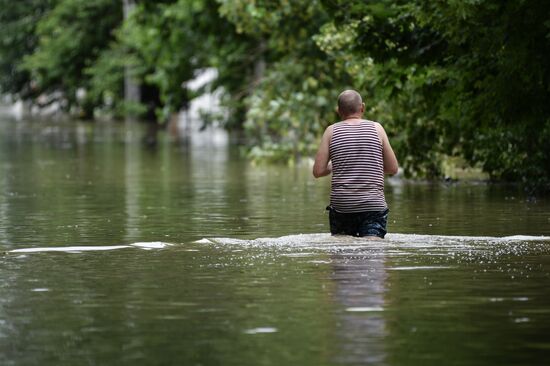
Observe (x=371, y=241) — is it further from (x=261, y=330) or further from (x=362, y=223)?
(x=261, y=330)

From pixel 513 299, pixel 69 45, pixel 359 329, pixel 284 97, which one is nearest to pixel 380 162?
pixel 513 299

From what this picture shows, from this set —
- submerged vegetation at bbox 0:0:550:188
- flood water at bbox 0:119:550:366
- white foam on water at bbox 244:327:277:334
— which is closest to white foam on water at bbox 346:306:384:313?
flood water at bbox 0:119:550:366

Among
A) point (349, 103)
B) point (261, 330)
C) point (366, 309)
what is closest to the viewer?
point (261, 330)

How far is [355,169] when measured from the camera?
46.7 feet

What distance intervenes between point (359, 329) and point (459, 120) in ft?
39.8

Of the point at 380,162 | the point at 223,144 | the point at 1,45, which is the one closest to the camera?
the point at 380,162

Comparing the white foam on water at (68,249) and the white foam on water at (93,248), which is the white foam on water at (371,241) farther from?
the white foam on water at (68,249)

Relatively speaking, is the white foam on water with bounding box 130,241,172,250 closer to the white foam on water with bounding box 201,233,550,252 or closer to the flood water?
the flood water

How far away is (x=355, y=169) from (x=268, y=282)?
112 inches

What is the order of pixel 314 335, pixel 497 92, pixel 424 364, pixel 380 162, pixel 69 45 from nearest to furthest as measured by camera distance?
pixel 424 364 < pixel 314 335 < pixel 380 162 < pixel 497 92 < pixel 69 45

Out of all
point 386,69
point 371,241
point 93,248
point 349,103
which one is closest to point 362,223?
point 371,241

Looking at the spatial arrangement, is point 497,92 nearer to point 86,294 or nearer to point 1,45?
point 86,294

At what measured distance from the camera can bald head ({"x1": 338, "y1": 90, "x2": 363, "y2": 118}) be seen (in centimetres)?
1423

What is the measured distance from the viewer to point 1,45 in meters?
83.1
